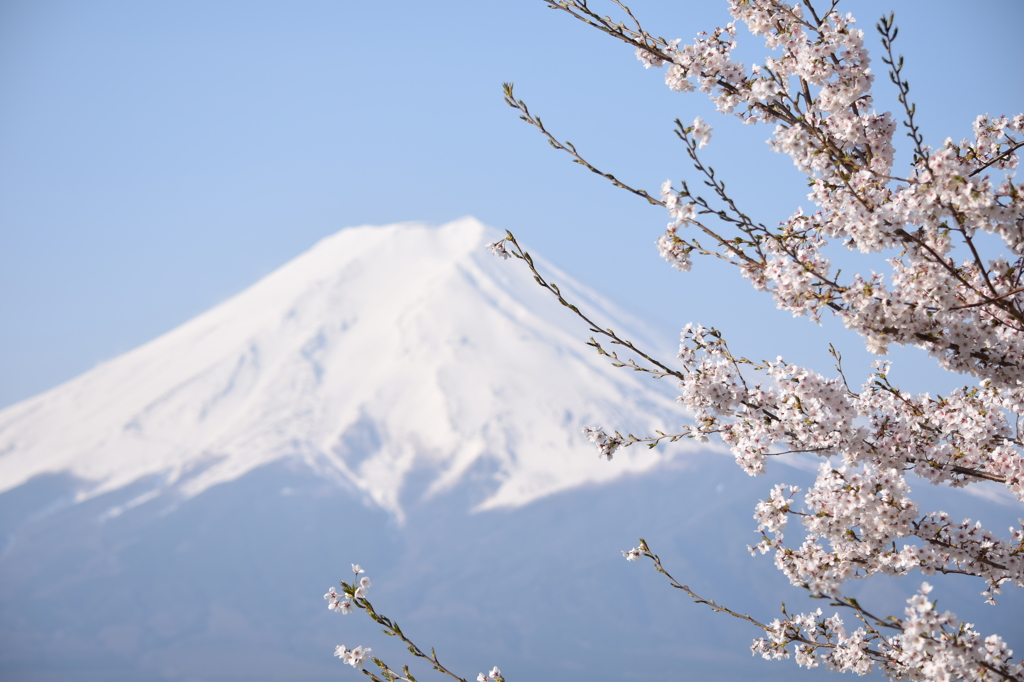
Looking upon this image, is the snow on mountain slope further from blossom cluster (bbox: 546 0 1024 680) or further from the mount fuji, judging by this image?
blossom cluster (bbox: 546 0 1024 680)

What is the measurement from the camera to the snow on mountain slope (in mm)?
118625

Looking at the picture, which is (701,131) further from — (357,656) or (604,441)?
(357,656)

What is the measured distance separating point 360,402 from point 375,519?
17394 millimetres

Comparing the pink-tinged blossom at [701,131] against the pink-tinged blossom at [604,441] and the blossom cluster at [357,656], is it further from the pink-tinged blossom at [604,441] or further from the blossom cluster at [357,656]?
the blossom cluster at [357,656]

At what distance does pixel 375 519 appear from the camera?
4550 inches

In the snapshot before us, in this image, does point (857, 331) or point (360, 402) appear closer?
point (857, 331)

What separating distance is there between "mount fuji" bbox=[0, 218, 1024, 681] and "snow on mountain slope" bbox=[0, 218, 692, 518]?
1.27ft

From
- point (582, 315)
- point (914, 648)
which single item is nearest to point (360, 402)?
point (582, 315)

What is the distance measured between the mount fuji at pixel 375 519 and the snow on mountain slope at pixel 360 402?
39cm

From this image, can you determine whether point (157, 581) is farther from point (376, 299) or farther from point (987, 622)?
point (987, 622)

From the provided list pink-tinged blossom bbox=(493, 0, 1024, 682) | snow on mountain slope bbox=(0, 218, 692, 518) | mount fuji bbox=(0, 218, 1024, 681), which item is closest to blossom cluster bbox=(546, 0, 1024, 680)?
pink-tinged blossom bbox=(493, 0, 1024, 682)

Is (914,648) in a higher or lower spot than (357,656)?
higher

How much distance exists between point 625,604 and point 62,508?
77.0 m

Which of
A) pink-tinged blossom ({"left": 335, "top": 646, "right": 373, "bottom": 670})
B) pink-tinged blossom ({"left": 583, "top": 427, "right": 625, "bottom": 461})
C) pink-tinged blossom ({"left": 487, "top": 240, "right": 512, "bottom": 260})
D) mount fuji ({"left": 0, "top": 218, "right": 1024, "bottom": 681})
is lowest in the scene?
pink-tinged blossom ({"left": 335, "top": 646, "right": 373, "bottom": 670})
